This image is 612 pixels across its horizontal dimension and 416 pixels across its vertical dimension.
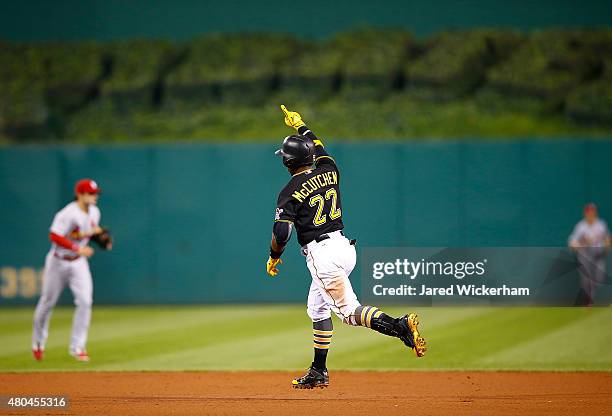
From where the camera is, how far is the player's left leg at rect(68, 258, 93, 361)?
12.3 m

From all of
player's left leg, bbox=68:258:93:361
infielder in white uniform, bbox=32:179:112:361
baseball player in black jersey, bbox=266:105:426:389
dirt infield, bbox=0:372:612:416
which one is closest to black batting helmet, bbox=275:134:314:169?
baseball player in black jersey, bbox=266:105:426:389

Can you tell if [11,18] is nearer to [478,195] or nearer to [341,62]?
[341,62]

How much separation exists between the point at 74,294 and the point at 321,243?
428cm

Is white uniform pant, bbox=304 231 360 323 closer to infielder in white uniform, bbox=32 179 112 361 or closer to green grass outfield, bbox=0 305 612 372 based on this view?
green grass outfield, bbox=0 305 612 372

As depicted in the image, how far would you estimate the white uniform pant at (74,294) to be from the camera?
12.4 meters

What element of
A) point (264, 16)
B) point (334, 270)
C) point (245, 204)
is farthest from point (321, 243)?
point (264, 16)

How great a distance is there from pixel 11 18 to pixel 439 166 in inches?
483

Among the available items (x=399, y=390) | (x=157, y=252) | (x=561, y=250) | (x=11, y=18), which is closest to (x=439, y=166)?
(x=561, y=250)

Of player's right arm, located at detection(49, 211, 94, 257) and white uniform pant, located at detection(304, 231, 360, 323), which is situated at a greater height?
player's right arm, located at detection(49, 211, 94, 257)

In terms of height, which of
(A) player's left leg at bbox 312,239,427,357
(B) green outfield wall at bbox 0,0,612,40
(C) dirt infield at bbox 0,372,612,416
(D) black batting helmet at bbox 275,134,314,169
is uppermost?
(B) green outfield wall at bbox 0,0,612,40

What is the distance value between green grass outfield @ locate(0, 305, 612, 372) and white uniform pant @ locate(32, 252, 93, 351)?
0.33m

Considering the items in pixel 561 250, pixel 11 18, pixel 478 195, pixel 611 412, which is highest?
pixel 11 18

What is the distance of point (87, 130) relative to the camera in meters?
23.4

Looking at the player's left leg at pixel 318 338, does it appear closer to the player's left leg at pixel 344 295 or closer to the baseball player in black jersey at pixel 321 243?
the baseball player in black jersey at pixel 321 243
